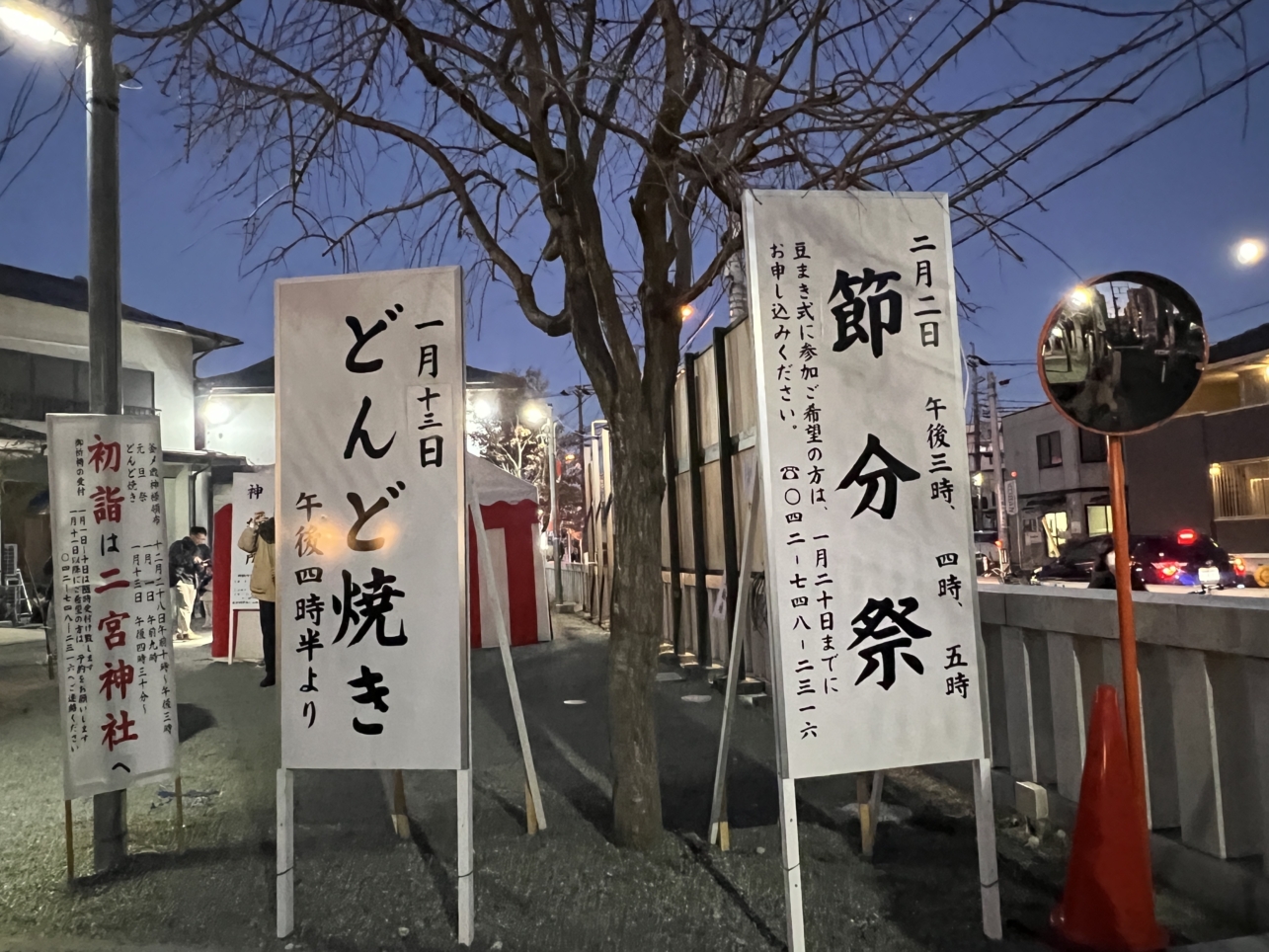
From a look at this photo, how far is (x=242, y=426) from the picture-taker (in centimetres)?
3131

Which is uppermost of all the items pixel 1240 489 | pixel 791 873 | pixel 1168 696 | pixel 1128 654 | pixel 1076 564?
pixel 1240 489

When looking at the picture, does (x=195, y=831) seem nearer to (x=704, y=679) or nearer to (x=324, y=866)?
(x=324, y=866)

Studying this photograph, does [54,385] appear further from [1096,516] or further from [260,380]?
[1096,516]

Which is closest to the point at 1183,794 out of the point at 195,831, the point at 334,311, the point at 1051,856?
the point at 1051,856

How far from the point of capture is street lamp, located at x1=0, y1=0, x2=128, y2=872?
4973 millimetres

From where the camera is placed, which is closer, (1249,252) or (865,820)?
(865,820)

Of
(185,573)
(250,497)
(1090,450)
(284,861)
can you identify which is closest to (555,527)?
(185,573)

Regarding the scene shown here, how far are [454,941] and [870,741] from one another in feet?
6.62

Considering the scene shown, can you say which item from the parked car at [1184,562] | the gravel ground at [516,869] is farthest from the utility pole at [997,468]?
the gravel ground at [516,869]

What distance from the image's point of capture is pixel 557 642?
48.0 feet

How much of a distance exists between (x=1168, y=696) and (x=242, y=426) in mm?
31477

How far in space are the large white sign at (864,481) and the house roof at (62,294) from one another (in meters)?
18.5

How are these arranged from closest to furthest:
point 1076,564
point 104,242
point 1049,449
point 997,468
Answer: point 104,242 → point 1076,564 → point 997,468 → point 1049,449

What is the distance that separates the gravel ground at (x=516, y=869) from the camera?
13.3 feet
